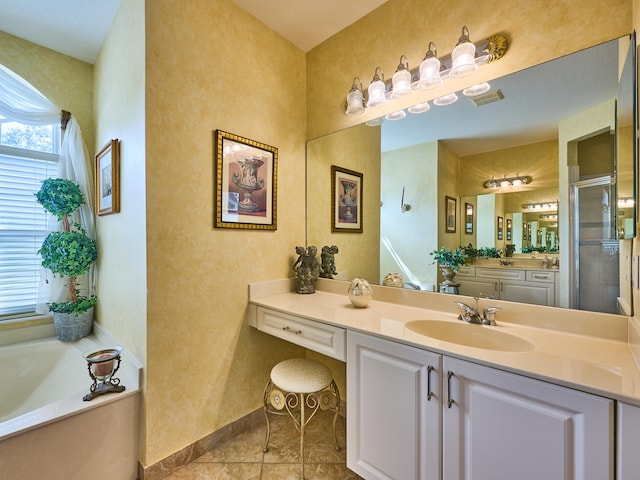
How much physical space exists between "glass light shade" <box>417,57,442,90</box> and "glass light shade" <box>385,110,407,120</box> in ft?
0.67

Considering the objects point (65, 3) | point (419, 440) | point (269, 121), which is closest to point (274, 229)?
point (269, 121)

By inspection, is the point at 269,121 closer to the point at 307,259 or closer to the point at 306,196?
the point at 306,196

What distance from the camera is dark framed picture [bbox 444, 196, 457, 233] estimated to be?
5.03ft

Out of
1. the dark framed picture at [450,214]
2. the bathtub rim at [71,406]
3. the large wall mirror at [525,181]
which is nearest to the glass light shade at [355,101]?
the large wall mirror at [525,181]

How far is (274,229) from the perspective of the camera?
2.00 m

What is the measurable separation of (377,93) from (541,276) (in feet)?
4.45

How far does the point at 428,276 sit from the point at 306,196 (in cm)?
114

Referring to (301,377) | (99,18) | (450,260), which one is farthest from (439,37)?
(99,18)

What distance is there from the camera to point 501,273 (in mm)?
1403

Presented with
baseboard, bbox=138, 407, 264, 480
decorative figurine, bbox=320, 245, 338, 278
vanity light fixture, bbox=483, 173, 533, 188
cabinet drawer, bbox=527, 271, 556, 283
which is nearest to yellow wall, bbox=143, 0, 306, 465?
baseboard, bbox=138, 407, 264, 480

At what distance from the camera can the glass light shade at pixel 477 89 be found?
1378mm

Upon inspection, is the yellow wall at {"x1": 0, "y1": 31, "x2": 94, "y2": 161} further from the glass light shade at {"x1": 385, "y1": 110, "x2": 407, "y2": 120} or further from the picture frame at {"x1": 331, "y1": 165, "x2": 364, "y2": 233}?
the glass light shade at {"x1": 385, "y1": 110, "x2": 407, "y2": 120}

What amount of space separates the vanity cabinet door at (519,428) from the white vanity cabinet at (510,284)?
0.59m

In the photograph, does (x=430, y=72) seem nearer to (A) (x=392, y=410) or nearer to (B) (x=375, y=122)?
(B) (x=375, y=122)
